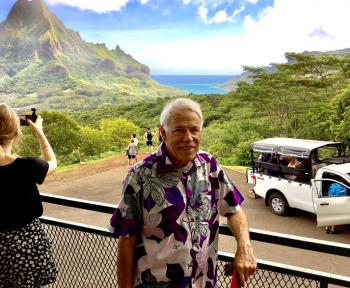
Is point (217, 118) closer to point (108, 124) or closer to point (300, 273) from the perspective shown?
point (108, 124)

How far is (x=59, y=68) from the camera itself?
1464 inches

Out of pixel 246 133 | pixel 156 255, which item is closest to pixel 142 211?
pixel 156 255

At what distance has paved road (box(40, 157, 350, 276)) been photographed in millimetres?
3799

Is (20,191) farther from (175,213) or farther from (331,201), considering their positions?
(331,201)

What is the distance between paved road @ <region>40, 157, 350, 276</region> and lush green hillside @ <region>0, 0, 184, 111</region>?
63.6 ft

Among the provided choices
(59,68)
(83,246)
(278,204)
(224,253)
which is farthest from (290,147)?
(59,68)

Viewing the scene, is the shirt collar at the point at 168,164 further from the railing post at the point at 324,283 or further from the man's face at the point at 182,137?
the railing post at the point at 324,283

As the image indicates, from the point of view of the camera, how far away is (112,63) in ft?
147

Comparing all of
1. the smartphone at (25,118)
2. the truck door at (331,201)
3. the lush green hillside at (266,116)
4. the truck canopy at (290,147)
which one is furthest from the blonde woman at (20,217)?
the lush green hillside at (266,116)

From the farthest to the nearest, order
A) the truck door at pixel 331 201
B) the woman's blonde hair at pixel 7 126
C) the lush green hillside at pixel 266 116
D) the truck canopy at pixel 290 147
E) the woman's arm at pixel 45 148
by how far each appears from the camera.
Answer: the lush green hillside at pixel 266 116 → the truck canopy at pixel 290 147 → the truck door at pixel 331 201 → the woman's arm at pixel 45 148 → the woman's blonde hair at pixel 7 126

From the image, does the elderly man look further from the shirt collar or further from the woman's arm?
the woman's arm

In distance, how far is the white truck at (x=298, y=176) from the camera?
412 cm

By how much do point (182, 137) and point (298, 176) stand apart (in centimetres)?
442

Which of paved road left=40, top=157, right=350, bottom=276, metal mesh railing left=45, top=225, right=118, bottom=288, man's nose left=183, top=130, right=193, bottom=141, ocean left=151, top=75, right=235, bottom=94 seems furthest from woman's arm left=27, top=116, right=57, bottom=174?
ocean left=151, top=75, right=235, bottom=94
